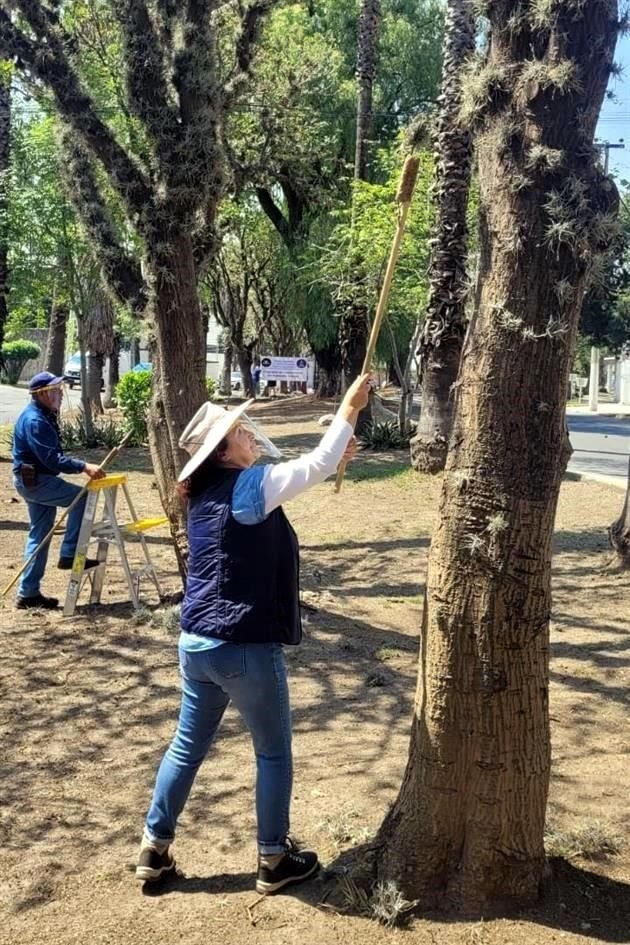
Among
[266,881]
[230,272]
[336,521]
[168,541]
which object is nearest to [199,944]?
[266,881]

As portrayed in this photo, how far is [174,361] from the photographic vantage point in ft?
23.2

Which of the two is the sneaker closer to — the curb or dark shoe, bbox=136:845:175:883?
dark shoe, bbox=136:845:175:883

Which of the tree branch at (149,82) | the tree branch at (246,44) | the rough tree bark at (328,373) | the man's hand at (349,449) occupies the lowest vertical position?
the man's hand at (349,449)

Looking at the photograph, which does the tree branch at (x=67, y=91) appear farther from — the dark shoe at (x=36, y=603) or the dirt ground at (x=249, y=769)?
the dirt ground at (x=249, y=769)

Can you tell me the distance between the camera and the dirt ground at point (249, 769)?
3.20 meters

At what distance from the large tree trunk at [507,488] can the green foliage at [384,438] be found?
1445cm

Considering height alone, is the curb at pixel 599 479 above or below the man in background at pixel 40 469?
below

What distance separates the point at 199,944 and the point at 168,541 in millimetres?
7644

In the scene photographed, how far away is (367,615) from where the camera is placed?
736 centimetres

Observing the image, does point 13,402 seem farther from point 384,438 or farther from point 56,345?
point 384,438

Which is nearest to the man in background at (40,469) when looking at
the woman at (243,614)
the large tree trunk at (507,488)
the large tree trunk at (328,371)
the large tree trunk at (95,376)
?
the woman at (243,614)

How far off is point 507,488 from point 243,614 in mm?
932

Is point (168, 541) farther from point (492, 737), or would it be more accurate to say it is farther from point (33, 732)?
point (492, 737)

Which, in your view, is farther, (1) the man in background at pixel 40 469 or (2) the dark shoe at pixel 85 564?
(2) the dark shoe at pixel 85 564
